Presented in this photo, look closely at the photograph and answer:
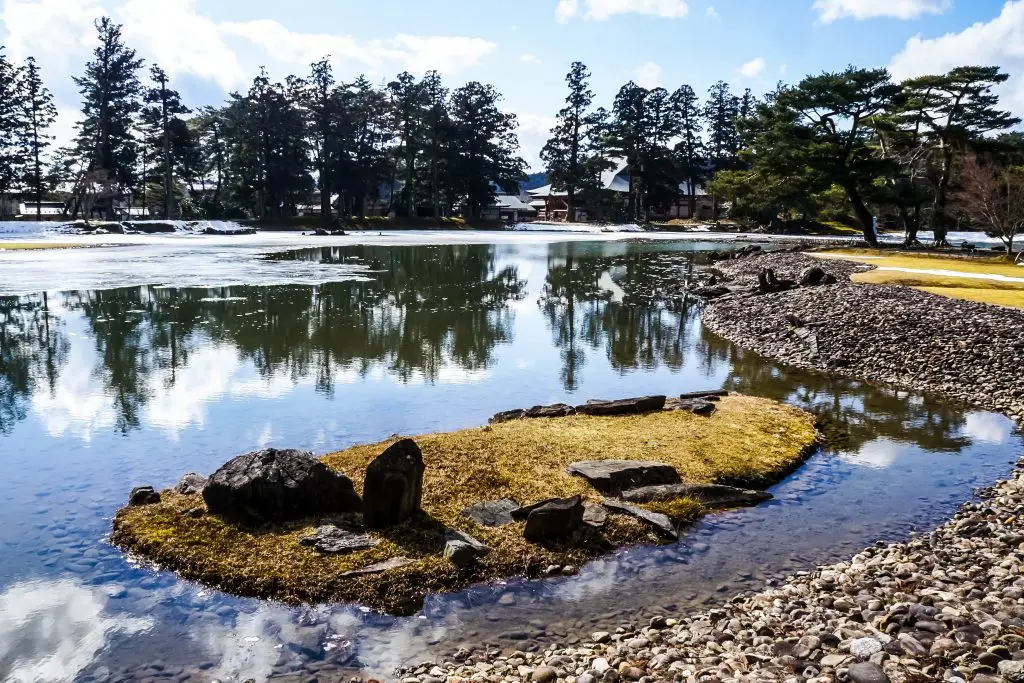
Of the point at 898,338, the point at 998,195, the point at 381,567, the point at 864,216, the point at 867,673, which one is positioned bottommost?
the point at 381,567

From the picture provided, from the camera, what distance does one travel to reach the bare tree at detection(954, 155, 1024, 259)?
135ft

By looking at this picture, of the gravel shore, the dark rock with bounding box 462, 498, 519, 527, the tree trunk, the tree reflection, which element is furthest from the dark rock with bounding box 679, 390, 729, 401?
the tree trunk

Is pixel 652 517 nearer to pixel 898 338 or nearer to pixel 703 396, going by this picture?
pixel 703 396

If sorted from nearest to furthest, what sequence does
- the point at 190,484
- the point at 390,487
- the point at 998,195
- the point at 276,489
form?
the point at 390,487, the point at 276,489, the point at 190,484, the point at 998,195

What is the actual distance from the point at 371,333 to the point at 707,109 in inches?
3783

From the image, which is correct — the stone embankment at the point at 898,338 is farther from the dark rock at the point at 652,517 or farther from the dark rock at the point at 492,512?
the dark rock at the point at 492,512

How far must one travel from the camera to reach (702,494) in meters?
10.4

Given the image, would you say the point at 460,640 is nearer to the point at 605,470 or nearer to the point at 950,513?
the point at 605,470

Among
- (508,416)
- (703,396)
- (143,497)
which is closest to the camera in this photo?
(143,497)

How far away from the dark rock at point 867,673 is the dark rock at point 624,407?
8731 millimetres

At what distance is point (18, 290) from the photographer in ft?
103

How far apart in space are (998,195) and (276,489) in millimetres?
44717

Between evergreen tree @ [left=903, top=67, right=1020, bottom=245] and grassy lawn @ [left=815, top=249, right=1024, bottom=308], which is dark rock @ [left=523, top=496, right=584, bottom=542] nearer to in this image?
grassy lawn @ [left=815, top=249, right=1024, bottom=308]

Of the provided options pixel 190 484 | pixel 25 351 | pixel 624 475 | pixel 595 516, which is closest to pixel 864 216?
pixel 624 475
